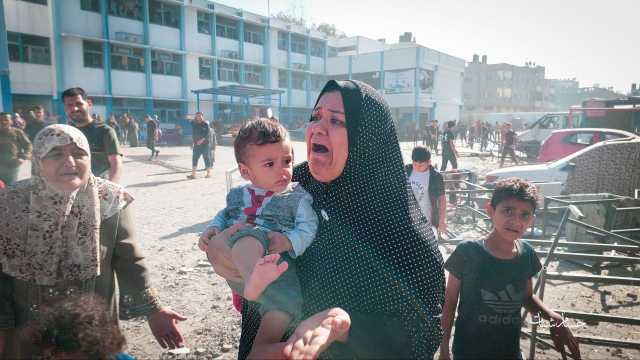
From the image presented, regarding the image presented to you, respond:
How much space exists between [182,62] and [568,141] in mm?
27523

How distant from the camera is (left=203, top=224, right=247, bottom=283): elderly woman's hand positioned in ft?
5.31

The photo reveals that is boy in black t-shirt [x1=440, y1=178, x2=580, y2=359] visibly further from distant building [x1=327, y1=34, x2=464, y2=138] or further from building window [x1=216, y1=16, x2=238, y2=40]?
building window [x1=216, y1=16, x2=238, y2=40]

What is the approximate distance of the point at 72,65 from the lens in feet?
81.4

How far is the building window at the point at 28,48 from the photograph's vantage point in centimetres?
2245

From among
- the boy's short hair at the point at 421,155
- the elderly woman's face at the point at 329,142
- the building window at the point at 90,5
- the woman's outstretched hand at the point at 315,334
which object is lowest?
the woman's outstretched hand at the point at 315,334

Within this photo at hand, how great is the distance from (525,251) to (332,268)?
5.23 feet

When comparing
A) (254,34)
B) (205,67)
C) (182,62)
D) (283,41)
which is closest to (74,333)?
(182,62)

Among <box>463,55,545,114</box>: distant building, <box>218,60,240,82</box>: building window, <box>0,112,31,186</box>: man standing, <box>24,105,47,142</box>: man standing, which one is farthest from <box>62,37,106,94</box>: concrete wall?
<box>463,55,545,114</box>: distant building

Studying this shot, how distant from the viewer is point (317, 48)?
1673 inches

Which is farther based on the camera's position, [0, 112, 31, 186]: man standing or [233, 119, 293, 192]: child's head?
[0, 112, 31, 186]: man standing

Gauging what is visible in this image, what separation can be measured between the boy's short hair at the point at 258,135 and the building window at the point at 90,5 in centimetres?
2982

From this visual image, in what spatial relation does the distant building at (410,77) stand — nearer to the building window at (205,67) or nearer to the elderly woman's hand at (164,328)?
the building window at (205,67)

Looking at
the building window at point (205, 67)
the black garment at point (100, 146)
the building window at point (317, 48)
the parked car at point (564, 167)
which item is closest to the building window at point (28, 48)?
the building window at point (205, 67)

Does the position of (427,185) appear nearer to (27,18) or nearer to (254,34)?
Answer: (27,18)
